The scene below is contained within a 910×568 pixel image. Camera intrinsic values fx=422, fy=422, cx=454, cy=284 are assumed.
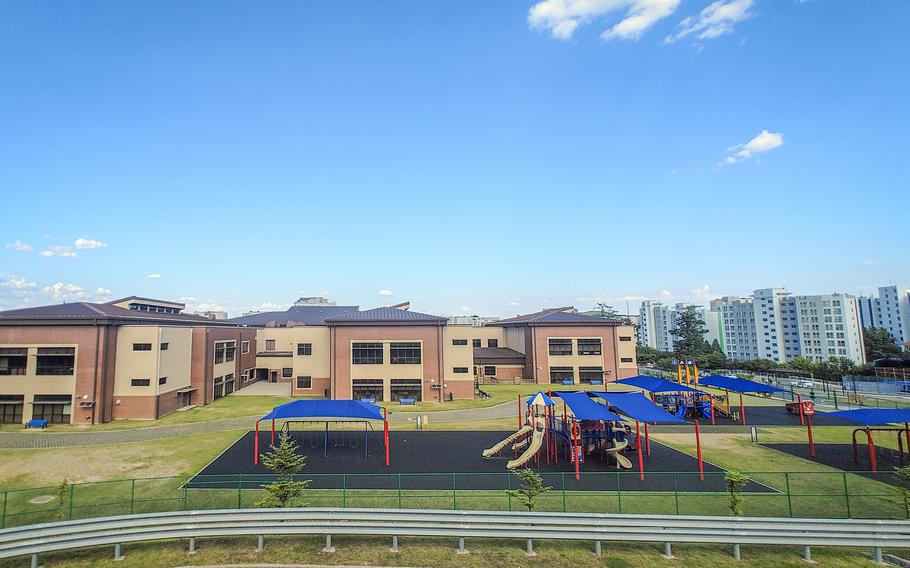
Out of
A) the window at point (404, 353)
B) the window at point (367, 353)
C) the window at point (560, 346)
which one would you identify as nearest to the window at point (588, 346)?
the window at point (560, 346)

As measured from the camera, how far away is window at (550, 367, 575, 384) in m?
55.9

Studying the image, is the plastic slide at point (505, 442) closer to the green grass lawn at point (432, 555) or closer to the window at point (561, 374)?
the green grass lawn at point (432, 555)

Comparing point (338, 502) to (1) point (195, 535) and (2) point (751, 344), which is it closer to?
(1) point (195, 535)

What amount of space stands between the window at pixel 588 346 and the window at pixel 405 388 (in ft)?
78.0

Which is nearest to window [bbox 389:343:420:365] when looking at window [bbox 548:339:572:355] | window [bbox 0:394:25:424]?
window [bbox 548:339:572:355]

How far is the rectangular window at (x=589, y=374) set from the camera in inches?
2189

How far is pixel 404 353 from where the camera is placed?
4438 cm

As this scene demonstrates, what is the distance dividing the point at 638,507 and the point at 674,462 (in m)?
8.94

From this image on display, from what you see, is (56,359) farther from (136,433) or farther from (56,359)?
(136,433)

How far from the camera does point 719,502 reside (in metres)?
16.1

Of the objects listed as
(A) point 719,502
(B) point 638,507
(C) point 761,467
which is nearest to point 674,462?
(C) point 761,467

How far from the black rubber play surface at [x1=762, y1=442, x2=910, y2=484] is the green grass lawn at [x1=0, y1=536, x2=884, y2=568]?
1218 centimetres

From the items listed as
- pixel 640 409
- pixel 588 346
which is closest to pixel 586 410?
pixel 640 409

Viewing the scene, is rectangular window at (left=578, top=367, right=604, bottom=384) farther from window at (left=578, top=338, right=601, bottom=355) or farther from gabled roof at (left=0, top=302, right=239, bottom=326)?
gabled roof at (left=0, top=302, right=239, bottom=326)
